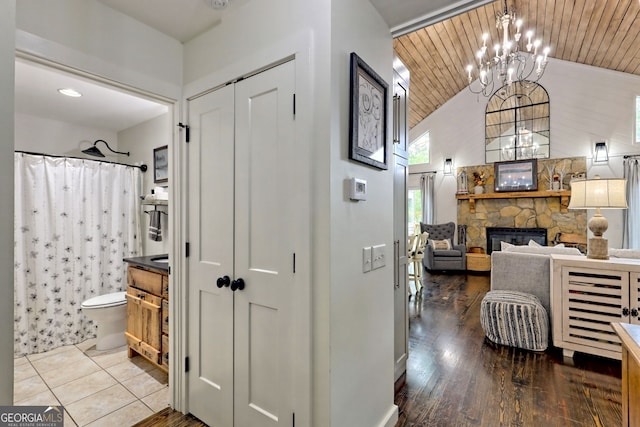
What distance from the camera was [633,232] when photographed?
5469 mm

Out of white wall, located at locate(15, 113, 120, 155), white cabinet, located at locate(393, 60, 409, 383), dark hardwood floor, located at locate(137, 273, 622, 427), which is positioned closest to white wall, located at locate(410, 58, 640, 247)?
dark hardwood floor, located at locate(137, 273, 622, 427)

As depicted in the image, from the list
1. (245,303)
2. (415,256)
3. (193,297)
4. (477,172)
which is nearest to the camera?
(245,303)

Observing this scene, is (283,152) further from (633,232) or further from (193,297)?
(633,232)

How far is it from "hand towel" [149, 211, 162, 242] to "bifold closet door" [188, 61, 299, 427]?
1.71 m

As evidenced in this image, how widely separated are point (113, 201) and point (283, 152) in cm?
299

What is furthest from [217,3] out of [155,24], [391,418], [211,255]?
[391,418]

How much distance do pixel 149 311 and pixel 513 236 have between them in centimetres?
714

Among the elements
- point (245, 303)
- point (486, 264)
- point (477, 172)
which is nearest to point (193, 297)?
point (245, 303)

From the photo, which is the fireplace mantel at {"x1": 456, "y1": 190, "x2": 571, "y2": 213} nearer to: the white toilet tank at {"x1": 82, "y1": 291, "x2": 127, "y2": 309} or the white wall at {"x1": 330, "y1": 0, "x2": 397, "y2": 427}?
the white wall at {"x1": 330, "y1": 0, "x2": 397, "y2": 427}

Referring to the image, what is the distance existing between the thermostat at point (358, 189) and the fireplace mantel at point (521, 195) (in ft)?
21.0

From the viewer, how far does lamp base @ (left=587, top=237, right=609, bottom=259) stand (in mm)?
2621

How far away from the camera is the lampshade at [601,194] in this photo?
8.13 feet

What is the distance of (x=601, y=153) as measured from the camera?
18.8ft

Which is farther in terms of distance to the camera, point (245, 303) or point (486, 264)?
point (486, 264)
